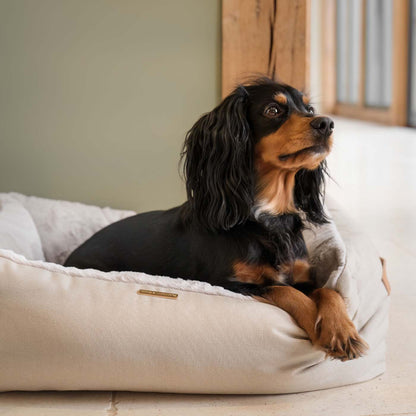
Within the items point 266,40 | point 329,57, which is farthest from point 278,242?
point 329,57

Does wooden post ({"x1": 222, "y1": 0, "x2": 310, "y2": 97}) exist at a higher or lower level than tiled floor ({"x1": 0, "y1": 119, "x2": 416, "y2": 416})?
higher

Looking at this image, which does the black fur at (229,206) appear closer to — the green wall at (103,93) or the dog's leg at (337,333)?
the dog's leg at (337,333)

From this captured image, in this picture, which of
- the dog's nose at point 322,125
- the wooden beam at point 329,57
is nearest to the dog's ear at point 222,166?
the dog's nose at point 322,125

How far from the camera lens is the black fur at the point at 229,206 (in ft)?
7.11

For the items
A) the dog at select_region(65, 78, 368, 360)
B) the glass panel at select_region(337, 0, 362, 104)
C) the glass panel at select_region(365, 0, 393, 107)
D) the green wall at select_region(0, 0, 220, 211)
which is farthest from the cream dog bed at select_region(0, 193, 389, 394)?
the glass panel at select_region(337, 0, 362, 104)

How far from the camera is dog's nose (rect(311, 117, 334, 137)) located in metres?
2.04

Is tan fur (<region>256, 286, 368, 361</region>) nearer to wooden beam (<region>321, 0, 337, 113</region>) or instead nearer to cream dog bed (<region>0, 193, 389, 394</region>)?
cream dog bed (<region>0, 193, 389, 394</region>)

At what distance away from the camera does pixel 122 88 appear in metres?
3.32

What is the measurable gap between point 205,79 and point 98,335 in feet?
5.57

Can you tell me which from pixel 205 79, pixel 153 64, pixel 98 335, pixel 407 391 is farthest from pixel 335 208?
pixel 98 335

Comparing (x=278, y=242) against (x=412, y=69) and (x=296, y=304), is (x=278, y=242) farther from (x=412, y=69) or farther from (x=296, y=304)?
(x=412, y=69)

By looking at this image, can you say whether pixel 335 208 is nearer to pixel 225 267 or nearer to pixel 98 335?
pixel 225 267

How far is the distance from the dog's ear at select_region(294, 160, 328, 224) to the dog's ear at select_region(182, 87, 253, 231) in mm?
250

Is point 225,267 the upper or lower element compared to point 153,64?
lower
